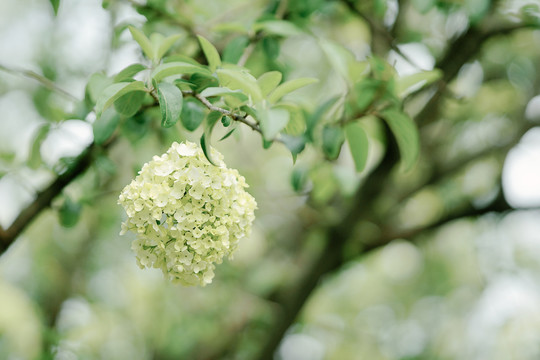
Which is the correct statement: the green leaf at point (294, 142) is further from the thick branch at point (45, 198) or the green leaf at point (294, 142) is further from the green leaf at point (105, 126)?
the thick branch at point (45, 198)

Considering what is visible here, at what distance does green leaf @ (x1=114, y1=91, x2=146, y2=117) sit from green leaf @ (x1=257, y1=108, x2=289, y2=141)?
27 centimetres

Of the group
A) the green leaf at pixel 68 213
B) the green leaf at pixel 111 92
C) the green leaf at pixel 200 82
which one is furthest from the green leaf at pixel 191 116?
the green leaf at pixel 68 213

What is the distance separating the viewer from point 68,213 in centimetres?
140

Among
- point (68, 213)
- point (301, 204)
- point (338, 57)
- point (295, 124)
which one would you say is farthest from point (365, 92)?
point (301, 204)

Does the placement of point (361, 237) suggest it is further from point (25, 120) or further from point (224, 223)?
point (25, 120)

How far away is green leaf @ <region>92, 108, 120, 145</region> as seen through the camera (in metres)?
1.06

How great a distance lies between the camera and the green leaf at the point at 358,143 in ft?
3.90

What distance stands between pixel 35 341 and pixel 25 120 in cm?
161

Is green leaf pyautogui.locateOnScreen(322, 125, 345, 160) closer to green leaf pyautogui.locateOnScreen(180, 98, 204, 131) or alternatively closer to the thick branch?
green leaf pyautogui.locateOnScreen(180, 98, 204, 131)

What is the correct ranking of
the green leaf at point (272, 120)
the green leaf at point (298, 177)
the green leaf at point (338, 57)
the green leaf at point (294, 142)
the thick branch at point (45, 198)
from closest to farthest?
the green leaf at point (272, 120) < the green leaf at point (294, 142) < the green leaf at point (338, 57) < the thick branch at point (45, 198) < the green leaf at point (298, 177)

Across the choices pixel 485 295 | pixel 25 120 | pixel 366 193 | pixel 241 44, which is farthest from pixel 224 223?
pixel 485 295

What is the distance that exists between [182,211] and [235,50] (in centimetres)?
58

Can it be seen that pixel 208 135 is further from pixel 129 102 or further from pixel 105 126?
pixel 105 126

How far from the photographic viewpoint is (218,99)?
3.16 feet
